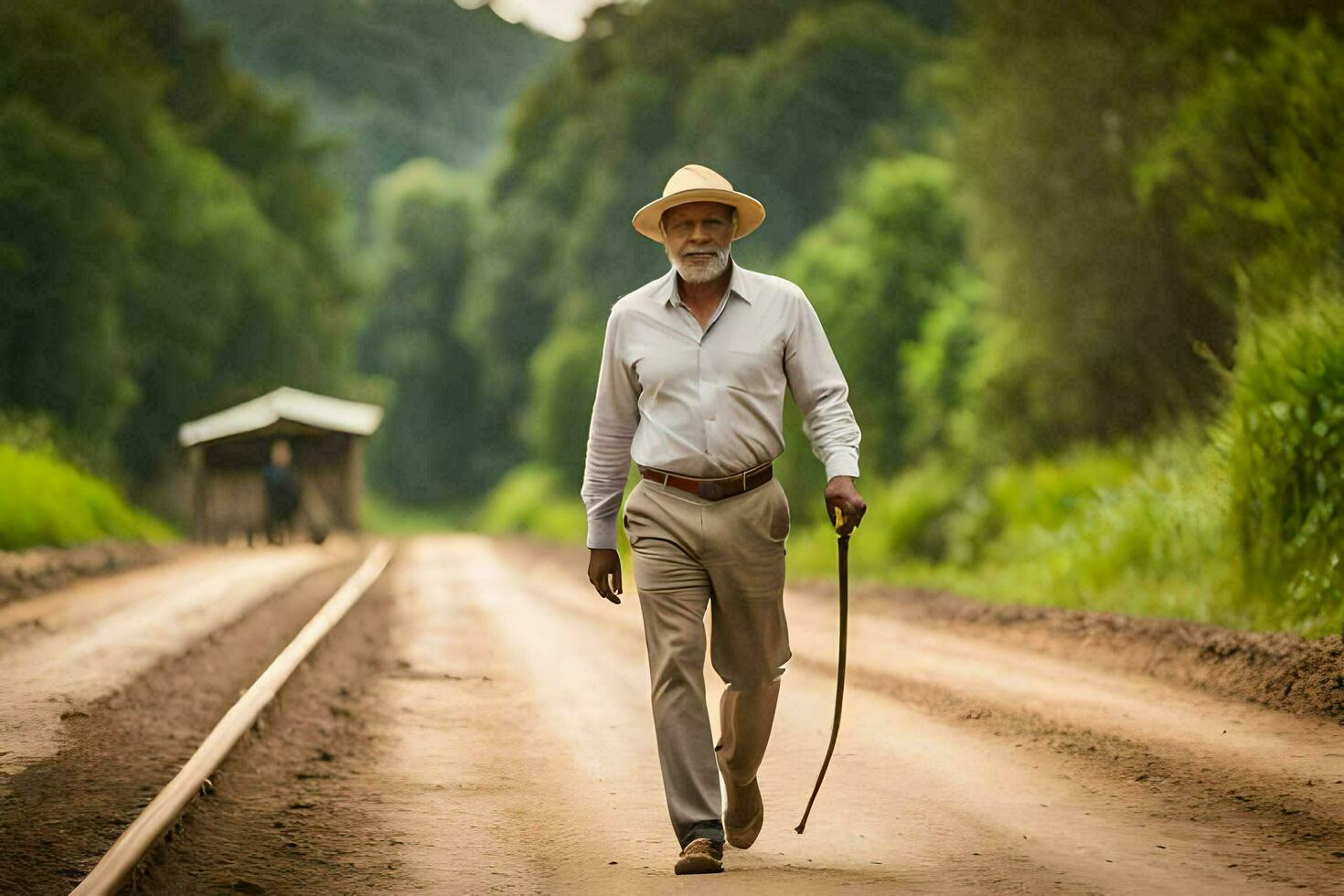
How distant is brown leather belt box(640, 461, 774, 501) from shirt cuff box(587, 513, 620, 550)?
0.33 metres

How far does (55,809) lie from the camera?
248 inches

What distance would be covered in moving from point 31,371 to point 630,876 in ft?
104

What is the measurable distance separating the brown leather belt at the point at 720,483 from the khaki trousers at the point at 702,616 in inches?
0.9

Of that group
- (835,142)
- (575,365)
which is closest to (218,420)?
(575,365)

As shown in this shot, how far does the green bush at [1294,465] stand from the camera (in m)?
10.8

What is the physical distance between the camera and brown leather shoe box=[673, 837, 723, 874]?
5.16 meters

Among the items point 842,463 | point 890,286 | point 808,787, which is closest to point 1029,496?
point 890,286

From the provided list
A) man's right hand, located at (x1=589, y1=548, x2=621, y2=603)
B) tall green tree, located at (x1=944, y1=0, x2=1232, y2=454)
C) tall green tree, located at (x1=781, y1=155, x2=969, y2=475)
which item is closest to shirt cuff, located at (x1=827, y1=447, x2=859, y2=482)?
man's right hand, located at (x1=589, y1=548, x2=621, y2=603)

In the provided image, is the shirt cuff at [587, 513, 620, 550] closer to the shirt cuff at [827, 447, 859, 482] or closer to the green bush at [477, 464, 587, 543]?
the shirt cuff at [827, 447, 859, 482]

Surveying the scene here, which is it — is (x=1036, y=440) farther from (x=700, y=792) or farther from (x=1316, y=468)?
(x=700, y=792)

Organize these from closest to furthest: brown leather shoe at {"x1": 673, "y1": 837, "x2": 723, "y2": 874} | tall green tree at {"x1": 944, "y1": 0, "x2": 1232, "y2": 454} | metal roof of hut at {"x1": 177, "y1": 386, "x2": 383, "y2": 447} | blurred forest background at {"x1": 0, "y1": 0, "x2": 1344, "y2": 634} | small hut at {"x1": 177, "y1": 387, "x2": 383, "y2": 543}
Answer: brown leather shoe at {"x1": 673, "y1": 837, "x2": 723, "y2": 874} → blurred forest background at {"x1": 0, "y1": 0, "x2": 1344, "y2": 634} → tall green tree at {"x1": 944, "y1": 0, "x2": 1232, "y2": 454} → metal roof of hut at {"x1": 177, "y1": 386, "x2": 383, "y2": 447} → small hut at {"x1": 177, "y1": 387, "x2": 383, "y2": 543}

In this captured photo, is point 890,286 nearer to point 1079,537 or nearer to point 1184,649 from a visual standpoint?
point 1079,537

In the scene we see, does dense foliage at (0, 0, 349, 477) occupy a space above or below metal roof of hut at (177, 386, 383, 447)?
above

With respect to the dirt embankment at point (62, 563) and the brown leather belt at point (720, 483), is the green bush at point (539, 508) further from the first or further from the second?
the brown leather belt at point (720, 483)
